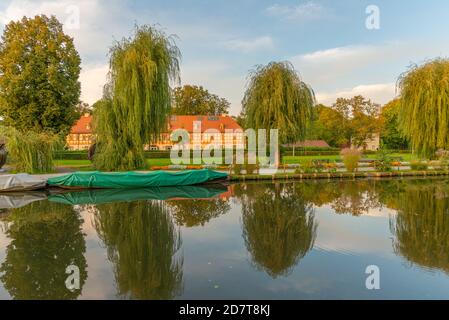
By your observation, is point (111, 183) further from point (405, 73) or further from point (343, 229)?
point (405, 73)

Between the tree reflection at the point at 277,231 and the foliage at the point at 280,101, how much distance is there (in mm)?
10714

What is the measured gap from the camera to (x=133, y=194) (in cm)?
1282

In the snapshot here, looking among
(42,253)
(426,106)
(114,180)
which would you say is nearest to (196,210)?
(42,253)

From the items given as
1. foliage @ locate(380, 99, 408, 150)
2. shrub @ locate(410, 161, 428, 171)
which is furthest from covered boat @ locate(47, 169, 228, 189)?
foliage @ locate(380, 99, 408, 150)

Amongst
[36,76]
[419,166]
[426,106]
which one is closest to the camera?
[419,166]

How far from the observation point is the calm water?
441cm

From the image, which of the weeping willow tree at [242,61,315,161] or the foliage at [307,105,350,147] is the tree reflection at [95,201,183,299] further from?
the foliage at [307,105,350,147]

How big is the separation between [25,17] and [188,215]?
2870cm

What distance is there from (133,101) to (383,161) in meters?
15.9

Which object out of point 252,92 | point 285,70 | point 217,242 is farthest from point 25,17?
point 217,242

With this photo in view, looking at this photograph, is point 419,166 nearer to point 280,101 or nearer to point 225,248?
A: point 280,101

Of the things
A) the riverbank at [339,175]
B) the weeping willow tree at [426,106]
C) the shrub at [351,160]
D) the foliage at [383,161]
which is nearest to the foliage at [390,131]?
the weeping willow tree at [426,106]

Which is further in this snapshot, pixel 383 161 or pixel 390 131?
pixel 390 131
